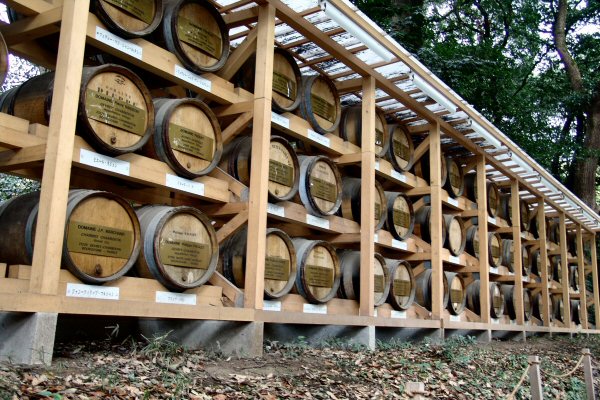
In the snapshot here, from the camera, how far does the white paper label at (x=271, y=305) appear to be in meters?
6.63

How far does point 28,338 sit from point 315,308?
12.0 ft

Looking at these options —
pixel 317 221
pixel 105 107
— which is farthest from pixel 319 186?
pixel 105 107

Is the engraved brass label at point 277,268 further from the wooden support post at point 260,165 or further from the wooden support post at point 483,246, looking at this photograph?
the wooden support post at point 483,246

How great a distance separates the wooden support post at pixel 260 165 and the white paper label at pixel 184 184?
0.54 meters

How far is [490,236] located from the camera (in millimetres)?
12742

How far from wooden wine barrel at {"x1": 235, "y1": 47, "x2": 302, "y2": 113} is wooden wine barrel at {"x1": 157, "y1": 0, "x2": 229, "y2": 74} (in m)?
0.61

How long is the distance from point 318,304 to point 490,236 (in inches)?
252

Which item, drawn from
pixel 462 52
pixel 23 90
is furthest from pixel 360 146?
pixel 462 52

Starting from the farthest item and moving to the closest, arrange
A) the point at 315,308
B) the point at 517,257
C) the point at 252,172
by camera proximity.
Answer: the point at 517,257 < the point at 315,308 < the point at 252,172

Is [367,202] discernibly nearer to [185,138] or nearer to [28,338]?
[185,138]

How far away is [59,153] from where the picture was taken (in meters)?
4.60

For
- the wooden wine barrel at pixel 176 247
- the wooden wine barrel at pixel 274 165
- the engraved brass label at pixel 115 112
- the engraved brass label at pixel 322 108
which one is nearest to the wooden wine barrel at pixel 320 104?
the engraved brass label at pixel 322 108

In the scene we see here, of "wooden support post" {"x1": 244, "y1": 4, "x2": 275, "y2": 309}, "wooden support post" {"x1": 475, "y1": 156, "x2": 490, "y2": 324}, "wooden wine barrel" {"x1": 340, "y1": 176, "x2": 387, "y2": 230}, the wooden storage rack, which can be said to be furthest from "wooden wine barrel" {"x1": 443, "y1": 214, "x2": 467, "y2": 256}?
"wooden support post" {"x1": 244, "y1": 4, "x2": 275, "y2": 309}

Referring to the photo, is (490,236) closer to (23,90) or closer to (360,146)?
(360,146)
